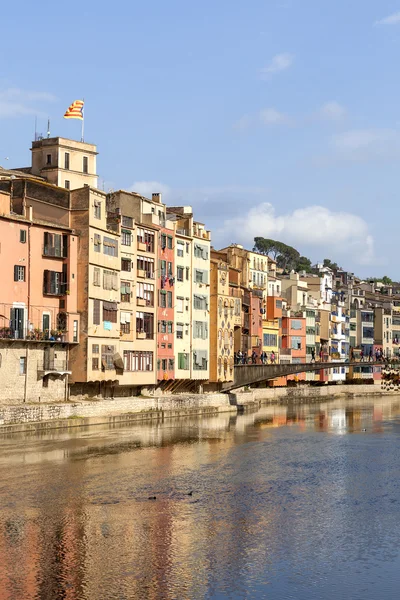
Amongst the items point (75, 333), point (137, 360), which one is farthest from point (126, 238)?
point (75, 333)

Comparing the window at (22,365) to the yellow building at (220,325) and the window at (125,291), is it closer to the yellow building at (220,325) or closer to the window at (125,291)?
the window at (125,291)

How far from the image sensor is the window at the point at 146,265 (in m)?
84.6

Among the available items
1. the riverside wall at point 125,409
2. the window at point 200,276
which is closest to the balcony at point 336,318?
the riverside wall at point 125,409

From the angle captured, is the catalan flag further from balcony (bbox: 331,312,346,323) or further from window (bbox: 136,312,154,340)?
balcony (bbox: 331,312,346,323)

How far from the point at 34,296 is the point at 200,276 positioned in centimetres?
3071

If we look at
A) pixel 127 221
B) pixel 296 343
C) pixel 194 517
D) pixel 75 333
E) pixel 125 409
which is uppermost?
pixel 127 221

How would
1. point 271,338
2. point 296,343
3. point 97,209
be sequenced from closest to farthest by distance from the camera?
point 97,209 → point 271,338 → point 296,343

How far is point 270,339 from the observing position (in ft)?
433

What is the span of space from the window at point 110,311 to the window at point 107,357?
7.41 feet

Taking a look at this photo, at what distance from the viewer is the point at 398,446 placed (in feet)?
224

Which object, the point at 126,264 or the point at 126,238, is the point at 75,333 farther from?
the point at 126,238

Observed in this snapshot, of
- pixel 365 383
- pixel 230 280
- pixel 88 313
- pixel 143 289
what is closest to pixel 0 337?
pixel 88 313

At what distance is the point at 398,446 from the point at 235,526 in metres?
32.7

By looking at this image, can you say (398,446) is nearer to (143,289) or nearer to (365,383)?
(143,289)
